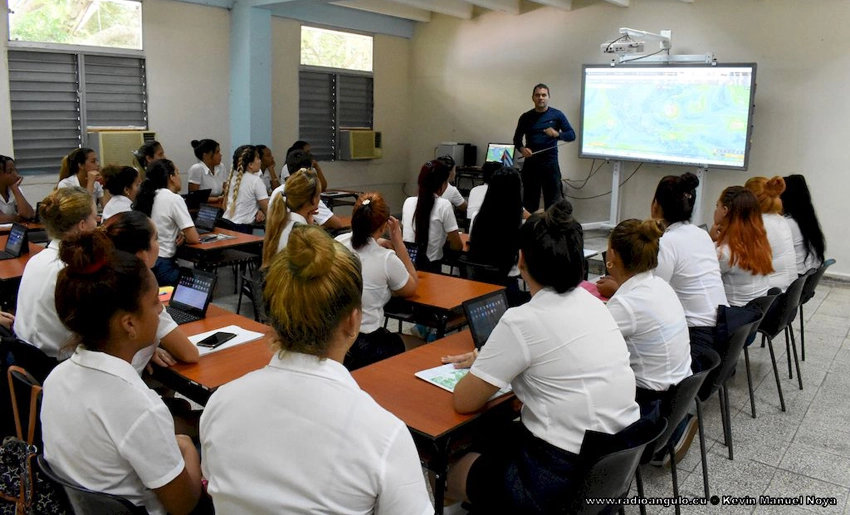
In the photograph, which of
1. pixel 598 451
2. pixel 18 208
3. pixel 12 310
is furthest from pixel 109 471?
pixel 18 208

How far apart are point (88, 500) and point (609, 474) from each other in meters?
1.28

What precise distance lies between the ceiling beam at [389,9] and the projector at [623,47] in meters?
3.15

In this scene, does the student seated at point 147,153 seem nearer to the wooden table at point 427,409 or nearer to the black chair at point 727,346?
the wooden table at point 427,409

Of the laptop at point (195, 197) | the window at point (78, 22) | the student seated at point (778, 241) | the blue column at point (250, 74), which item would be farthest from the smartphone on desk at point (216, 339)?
the blue column at point (250, 74)

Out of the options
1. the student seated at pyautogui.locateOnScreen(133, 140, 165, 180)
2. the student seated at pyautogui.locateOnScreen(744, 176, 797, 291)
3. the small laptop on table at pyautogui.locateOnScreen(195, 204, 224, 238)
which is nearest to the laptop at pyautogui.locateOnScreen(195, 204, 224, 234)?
the small laptop on table at pyautogui.locateOnScreen(195, 204, 224, 238)

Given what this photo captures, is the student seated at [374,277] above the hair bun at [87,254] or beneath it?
beneath

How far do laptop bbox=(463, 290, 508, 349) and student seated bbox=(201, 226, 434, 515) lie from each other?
1.26 m


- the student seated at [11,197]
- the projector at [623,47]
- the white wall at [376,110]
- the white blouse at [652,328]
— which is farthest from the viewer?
the white wall at [376,110]

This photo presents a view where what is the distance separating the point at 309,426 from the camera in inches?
46.9

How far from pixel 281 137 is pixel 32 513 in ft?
25.1

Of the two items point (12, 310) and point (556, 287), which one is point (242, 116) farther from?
point (556, 287)

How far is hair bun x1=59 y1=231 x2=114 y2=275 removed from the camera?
1.58m

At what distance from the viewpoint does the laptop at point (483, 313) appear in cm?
254

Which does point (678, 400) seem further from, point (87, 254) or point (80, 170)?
point (80, 170)
